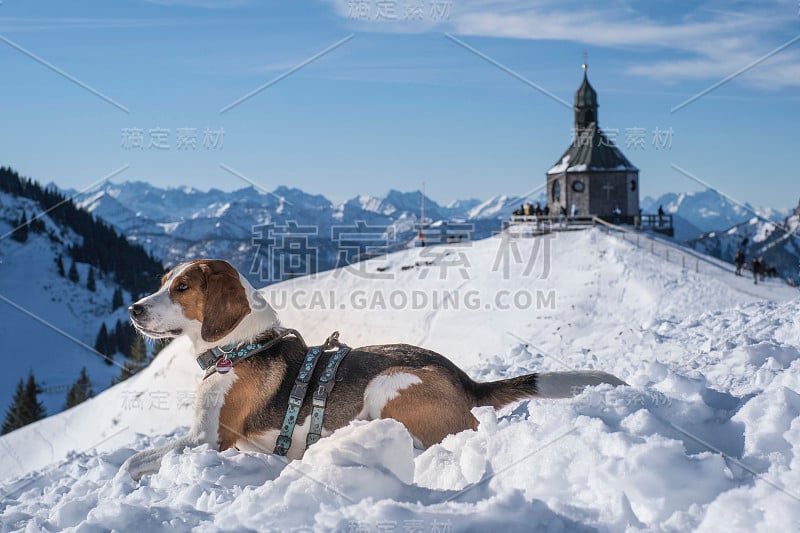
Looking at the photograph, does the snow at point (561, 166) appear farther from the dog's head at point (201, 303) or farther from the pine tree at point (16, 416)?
the pine tree at point (16, 416)

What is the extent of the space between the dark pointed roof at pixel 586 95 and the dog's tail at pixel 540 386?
190 feet

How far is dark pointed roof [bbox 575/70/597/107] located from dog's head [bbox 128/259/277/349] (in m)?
58.5

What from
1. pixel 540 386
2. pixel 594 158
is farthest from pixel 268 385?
pixel 594 158

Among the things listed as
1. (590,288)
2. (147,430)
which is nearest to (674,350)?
(590,288)

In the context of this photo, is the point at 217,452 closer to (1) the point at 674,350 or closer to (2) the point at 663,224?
(1) the point at 674,350

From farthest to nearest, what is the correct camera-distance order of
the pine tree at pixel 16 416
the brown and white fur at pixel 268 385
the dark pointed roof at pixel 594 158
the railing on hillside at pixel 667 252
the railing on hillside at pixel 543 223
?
the pine tree at pixel 16 416, the dark pointed roof at pixel 594 158, the railing on hillside at pixel 543 223, the railing on hillside at pixel 667 252, the brown and white fur at pixel 268 385

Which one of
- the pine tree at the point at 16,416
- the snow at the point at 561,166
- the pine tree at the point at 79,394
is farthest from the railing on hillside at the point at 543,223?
the pine tree at the point at 16,416

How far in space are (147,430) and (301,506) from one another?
22.5 m

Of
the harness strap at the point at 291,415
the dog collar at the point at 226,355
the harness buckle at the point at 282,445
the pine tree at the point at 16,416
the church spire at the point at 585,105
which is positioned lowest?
the pine tree at the point at 16,416

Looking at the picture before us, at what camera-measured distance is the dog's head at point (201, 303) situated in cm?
597

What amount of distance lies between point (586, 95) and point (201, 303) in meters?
58.7

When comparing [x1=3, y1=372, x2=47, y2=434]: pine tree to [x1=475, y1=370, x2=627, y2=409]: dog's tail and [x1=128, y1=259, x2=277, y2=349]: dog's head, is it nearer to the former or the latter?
[x1=128, y1=259, x2=277, y2=349]: dog's head

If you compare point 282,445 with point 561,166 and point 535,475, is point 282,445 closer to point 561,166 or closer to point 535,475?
point 535,475

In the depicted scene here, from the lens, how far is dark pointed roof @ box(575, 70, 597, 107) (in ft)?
198
